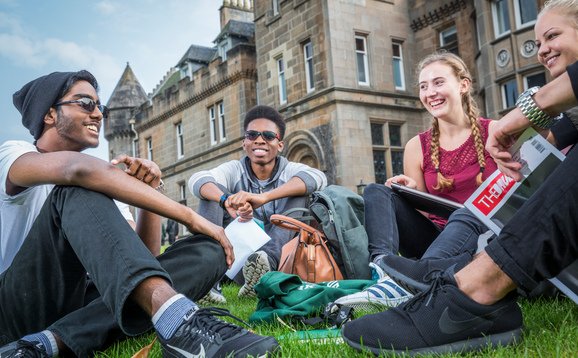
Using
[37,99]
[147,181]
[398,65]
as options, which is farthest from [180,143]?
[147,181]

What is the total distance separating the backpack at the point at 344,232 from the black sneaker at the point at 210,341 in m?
1.75

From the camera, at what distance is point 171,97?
27.5 metres

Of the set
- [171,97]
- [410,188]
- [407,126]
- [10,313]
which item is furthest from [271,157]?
[171,97]

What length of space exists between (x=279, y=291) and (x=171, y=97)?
26.3 meters

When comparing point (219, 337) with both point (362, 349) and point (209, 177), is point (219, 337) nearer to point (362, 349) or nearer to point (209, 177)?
point (362, 349)

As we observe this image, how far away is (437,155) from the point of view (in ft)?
10.9

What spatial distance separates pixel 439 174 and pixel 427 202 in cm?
32

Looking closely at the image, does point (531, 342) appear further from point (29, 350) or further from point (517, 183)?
point (29, 350)

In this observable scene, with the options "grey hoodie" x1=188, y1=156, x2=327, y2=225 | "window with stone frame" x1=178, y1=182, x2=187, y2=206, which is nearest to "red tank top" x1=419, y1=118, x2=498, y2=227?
"grey hoodie" x1=188, y1=156, x2=327, y2=225

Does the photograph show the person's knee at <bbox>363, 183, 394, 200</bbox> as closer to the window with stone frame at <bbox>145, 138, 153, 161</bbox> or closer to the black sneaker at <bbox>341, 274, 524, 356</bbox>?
the black sneaker at <bbox>341, 274, 524, 356</bbox>

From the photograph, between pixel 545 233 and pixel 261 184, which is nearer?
pixel 545 233

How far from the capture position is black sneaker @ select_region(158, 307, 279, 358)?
1.61 metres

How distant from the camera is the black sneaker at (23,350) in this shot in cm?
173

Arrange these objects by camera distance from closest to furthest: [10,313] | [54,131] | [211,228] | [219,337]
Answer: [219,337], [10,313], [211,228], [54,131]
